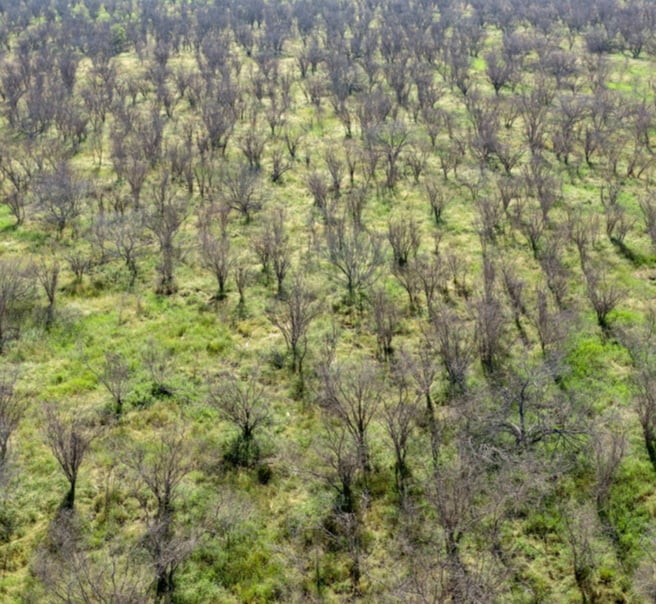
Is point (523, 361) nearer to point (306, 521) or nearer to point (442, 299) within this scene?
point (442, 299)

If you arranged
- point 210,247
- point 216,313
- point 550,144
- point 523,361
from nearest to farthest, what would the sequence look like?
point 523,361 → point 216,313 → point 210,247 → point 550,144

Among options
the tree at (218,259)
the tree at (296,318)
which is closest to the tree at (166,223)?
the tree at (218,259)

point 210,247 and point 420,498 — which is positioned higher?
point 210,247

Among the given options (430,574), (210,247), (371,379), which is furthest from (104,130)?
(430,574)

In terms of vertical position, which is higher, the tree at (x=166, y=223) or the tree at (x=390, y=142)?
the tree at (x=390, y=142)

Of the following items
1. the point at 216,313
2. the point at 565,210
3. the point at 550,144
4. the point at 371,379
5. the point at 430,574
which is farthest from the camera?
the point at 550,144

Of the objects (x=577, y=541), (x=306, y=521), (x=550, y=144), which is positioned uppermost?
(x=550, y=144)

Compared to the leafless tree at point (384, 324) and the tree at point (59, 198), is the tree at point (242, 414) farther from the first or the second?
the tree at point (59, 198)

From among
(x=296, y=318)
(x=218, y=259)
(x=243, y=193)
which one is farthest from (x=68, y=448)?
(x=243, y=193)

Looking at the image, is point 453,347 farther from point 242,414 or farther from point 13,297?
point 13,297

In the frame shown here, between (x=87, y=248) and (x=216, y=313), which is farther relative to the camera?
(x=87, y=248)
